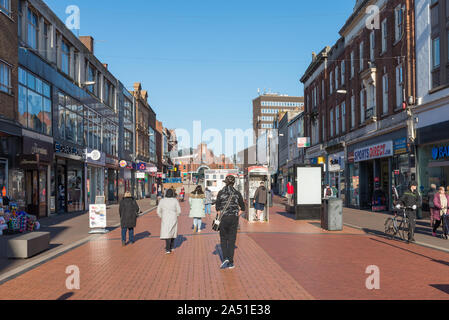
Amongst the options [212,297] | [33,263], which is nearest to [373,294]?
[212,297]

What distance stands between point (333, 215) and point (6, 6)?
1573cm

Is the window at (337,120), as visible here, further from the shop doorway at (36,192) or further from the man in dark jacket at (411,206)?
the shop doorway at (36,192)

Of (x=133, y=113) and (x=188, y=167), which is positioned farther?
(x=188, y=167)

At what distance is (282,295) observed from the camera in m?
6.47

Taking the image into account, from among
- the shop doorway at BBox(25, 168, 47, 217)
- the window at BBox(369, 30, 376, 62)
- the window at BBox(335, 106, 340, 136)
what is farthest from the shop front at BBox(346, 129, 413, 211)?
the shop doorway at BBox(25, 168, 47, 217)

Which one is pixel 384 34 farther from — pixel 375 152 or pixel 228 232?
pixel 228 232

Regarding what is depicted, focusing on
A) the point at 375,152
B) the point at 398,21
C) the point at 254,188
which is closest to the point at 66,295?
the point at 254,188

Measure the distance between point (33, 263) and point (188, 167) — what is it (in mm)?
128057

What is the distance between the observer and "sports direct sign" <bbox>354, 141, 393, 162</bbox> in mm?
24266

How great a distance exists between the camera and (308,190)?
20.0 meters

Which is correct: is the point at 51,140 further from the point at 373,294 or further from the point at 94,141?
the point at 373,294

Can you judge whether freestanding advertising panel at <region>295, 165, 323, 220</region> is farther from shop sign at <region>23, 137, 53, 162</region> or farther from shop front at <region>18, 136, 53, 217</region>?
shop sign at <region>23, 137, 53, 162</region>

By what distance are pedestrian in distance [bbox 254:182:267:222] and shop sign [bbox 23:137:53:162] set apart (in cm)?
1028

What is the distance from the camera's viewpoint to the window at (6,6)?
17192 millimetres
